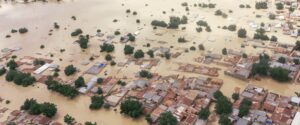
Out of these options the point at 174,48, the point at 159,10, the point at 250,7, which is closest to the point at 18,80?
the point at 174,48

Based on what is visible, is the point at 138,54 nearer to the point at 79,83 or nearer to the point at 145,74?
the point at 145,74

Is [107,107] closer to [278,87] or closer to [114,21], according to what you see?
[278,87]

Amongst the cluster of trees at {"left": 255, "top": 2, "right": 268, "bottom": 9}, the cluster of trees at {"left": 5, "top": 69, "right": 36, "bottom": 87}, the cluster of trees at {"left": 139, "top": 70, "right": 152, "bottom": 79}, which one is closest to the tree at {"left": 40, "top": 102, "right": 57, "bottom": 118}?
the cluster of trees at {"left": 5, "top": 69, "right": 36, "bottom": 87}

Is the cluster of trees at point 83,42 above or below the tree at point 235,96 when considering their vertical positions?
above

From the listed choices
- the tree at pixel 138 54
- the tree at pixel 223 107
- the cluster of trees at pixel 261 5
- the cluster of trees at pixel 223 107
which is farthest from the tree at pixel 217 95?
the cluster of trees at pixel 261 5

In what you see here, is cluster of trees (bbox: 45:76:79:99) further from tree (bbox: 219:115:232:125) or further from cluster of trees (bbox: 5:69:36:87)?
tree (bbox: 219:115:232:125)

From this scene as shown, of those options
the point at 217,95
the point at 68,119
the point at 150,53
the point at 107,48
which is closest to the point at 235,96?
the point at 217,95

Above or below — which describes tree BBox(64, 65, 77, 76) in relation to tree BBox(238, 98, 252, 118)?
above

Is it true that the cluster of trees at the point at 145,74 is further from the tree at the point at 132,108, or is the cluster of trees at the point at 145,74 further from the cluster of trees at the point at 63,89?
the cluster of trees at the point at 63,89
